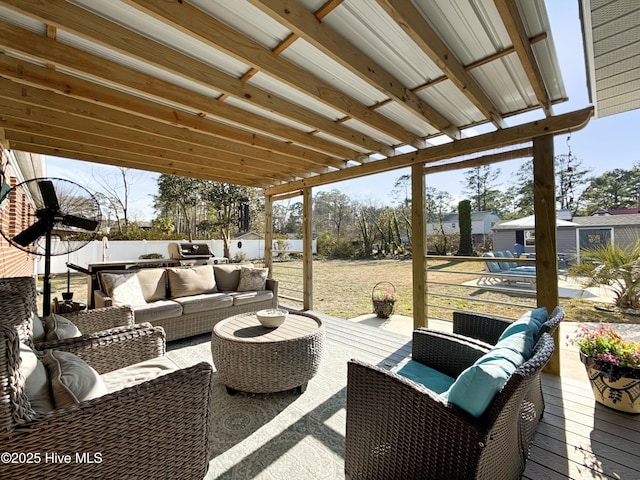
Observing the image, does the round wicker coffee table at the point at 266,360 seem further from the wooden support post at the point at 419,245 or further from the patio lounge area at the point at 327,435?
the wooden support post at the point at 419,245

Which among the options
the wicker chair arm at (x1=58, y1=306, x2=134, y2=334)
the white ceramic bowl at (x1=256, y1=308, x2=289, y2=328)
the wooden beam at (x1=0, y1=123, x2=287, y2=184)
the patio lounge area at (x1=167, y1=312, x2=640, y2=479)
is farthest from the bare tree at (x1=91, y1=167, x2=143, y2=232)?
the patio lounge area at (x1=167, y1=312, x2=640, y2=479)

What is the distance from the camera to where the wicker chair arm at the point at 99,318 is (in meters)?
2.40

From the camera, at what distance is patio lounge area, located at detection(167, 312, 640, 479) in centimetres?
161

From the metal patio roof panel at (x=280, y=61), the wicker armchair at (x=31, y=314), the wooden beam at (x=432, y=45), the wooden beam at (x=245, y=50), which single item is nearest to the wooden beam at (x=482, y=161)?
the metal patio roof panel at (x=280, y=61)

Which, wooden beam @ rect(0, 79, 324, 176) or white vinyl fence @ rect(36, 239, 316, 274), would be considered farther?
white vinyl fence @ rect(36, 239, 316, 274)

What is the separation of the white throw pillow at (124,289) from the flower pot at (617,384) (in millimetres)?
4447

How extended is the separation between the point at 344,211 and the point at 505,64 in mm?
13235

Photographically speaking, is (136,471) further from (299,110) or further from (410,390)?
(299,110)

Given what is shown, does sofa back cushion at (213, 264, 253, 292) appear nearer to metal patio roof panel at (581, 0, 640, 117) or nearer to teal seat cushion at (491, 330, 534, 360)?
teal seat cushion at (491, 330, 534, 360)

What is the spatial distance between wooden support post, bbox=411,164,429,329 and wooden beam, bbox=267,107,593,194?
0.20 metres

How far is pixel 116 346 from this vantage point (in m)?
1.86

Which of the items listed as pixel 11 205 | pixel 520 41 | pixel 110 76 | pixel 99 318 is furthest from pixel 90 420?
pixel 11 205

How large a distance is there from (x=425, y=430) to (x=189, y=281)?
3715 millimetres

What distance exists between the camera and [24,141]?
11.1ft
